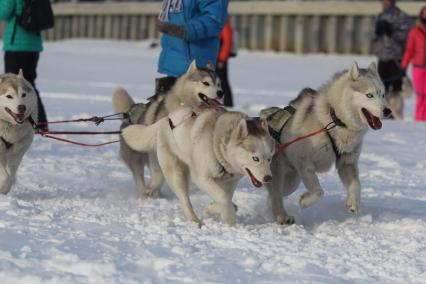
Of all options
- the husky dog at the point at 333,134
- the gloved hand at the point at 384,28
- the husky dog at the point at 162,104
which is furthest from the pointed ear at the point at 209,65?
the gloved hand at the point at 384,28

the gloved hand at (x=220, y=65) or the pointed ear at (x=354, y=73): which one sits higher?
the pointed ear at (x=354, y=73)

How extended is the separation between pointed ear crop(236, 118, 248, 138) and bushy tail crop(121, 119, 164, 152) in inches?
33.0

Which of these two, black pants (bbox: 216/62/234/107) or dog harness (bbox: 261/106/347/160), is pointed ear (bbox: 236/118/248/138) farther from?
black pants (bbox: 216/62/234/107)

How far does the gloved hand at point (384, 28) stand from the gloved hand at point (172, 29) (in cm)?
591

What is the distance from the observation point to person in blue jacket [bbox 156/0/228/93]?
235 inches

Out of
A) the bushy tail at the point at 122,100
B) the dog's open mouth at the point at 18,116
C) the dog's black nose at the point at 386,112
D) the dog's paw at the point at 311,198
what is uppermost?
the dog's black nose at the point at 386,112

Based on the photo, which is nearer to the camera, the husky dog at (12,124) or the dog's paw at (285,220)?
the dog's paw at (285,220)

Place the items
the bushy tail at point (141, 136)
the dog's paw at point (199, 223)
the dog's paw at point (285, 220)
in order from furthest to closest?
the bushy tail at point (141, 136), the dog's paw at point (285, 220), the dog's paw at point (199, 223)

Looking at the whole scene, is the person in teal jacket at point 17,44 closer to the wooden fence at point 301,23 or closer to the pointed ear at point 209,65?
the pointed ear at point 209,65

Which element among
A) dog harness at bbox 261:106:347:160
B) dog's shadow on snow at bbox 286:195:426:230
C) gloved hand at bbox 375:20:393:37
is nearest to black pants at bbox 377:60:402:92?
gloved hand at bbox 375:20:393:37

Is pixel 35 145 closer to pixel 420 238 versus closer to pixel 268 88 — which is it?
pixel 420 238

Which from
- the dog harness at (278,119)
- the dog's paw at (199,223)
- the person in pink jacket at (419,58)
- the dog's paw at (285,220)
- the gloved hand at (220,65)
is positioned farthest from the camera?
the gloved hand at (220,65)

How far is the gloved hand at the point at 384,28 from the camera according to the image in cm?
1130

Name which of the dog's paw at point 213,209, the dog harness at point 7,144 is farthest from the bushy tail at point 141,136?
the dog harness at point 7,144
